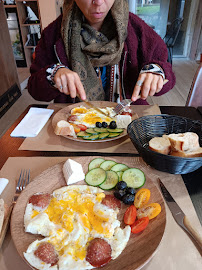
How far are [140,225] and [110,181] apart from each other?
0.23m

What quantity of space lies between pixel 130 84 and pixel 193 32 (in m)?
5.22

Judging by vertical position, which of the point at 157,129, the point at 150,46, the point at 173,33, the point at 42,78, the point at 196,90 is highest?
the point at 150,46

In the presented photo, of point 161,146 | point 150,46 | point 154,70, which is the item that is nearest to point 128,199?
point 161,146

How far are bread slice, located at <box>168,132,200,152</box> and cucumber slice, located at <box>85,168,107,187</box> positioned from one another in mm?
331

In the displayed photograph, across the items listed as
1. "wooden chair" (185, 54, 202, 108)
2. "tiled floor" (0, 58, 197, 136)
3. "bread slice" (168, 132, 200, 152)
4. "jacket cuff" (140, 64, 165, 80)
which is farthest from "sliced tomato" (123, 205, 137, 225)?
"tiled floor" (0, 58, 197, 136)

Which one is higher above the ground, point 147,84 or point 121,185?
point 147,84

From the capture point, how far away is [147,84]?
1.33 metres

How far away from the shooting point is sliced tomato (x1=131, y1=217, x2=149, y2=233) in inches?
28.1

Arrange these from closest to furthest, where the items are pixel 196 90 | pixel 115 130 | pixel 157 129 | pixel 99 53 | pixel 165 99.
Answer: pixel 157 129, pixel 115 130, pixel 99 53, pixel 196 90, pixel 165 99

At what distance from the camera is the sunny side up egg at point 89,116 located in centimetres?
136

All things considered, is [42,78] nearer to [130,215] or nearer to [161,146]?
[161,146]

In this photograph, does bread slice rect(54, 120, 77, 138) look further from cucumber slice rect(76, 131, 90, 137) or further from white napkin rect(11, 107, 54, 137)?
white napkin rect(11, 107, 54, 137)

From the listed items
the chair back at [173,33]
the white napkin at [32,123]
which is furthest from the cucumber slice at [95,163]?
the chair back at [173,33]

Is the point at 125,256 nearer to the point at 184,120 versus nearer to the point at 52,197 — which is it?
the point at 52,197
